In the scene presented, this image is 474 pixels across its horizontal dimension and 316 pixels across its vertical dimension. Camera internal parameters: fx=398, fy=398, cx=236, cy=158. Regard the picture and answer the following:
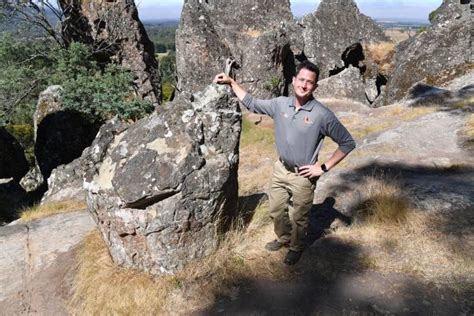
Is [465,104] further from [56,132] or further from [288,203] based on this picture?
[56,132]

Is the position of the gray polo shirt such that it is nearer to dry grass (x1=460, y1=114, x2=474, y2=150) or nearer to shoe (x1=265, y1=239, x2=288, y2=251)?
shoe (x1=265, y1=239, x2=288, y2=251)

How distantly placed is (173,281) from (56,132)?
10935 mm

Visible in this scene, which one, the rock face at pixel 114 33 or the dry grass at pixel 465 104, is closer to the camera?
the dry grass at pixel 465 104

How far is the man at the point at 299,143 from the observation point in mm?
3584

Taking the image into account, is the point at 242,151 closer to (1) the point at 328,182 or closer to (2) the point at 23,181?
(1) the point at 328,182

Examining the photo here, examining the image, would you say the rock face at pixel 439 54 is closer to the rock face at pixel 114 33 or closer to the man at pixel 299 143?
the rock face at pixel 114 33

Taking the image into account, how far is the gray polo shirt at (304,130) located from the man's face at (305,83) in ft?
0.40

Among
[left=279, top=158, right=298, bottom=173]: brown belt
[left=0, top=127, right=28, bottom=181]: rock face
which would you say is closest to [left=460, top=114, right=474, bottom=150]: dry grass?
[left=279, top=158, right=298, bottom=173]: brown belt

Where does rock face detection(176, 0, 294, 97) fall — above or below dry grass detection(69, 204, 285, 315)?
above

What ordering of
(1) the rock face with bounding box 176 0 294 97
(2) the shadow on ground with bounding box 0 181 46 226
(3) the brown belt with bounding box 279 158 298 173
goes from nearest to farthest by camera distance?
(3) the brown belt with bounding box 279 158 298 173 < (2) the shadow on ground with bounding box 0 181 46 226 < (1) the rock face with bounding box 176 0 294 97

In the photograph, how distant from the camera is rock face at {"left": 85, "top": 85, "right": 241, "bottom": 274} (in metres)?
4.14

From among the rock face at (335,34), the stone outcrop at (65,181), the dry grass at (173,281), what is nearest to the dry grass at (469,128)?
the dry grass at (173,281)

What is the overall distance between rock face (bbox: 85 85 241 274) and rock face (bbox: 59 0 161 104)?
1313 cm

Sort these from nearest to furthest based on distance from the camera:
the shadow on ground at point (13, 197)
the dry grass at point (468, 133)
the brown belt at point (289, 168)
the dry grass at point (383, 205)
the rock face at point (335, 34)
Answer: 1. the brown belt at point (289, 168)
2. the dry grass at point (383, 205)
3. the dry grass at point (468, 133)
4. the shadow on ground at point (13, 197)
5. the rock face at point (335, 34)
